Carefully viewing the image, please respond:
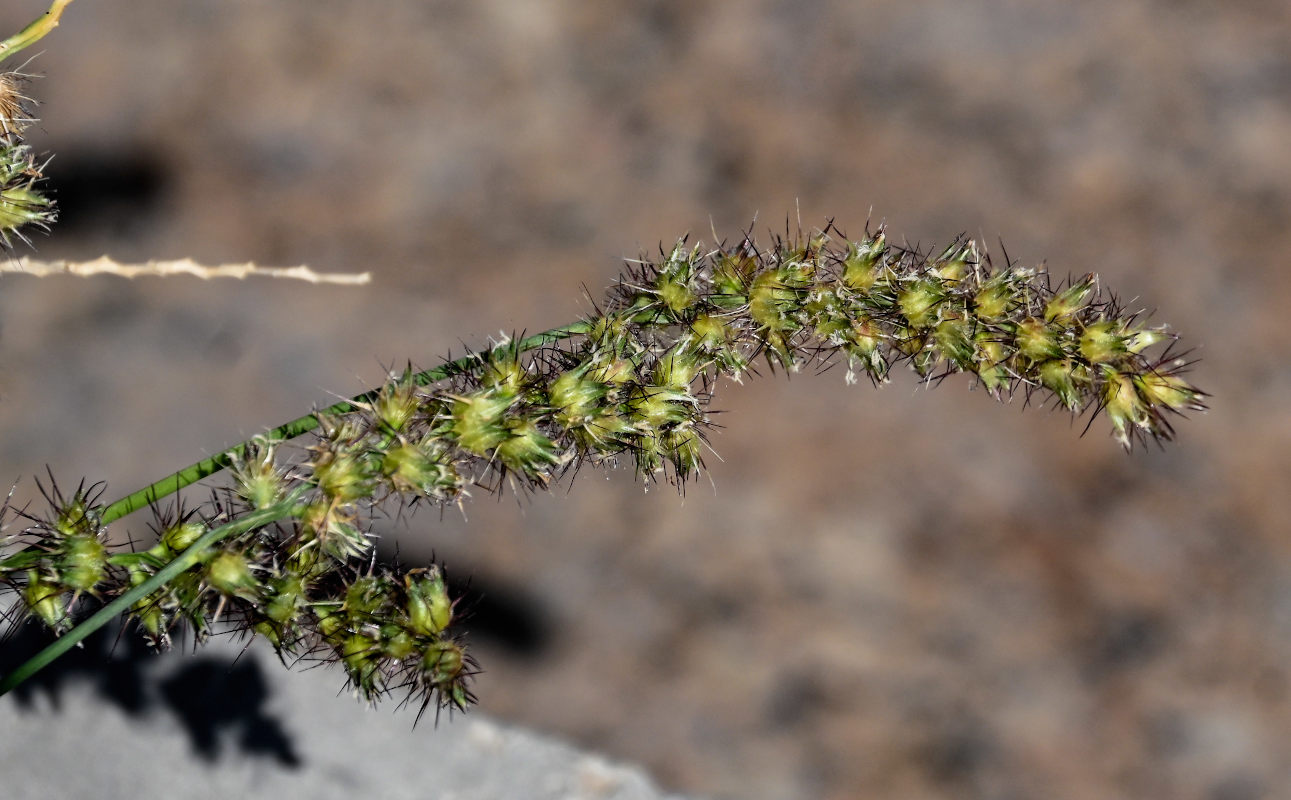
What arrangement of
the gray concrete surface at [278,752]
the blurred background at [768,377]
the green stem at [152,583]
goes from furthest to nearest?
the blurred background at [768,377]
the gray concrete surface at [278,752]
the green stem at [152,583]

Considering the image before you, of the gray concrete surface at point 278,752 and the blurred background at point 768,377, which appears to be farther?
the blurred background at point 768,377

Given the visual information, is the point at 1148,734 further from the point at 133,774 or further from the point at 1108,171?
the point at 133,774

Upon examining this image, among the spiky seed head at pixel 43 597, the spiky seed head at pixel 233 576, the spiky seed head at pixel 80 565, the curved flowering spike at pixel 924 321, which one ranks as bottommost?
the spiky seed head at pixel 43 597

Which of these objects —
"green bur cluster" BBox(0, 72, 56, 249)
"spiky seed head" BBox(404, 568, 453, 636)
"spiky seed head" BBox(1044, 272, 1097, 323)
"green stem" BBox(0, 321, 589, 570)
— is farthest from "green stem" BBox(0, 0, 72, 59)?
"spiky seed head" BBox(1044, 272, 1097, 323)

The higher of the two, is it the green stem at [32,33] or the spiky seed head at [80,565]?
the green stem at [32,33]

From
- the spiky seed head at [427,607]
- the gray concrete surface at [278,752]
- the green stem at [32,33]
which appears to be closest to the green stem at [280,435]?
the spiky seed head at [427,607]

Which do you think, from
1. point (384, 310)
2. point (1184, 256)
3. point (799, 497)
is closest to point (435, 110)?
point (384, 310)

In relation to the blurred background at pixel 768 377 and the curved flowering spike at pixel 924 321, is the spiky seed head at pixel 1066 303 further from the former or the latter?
the blurred background at pixel 768 377

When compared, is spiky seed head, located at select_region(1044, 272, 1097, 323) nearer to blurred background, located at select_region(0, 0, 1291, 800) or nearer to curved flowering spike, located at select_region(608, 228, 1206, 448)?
A: curved flowering spike, located at select_region(608, 228, 1206, 448)
